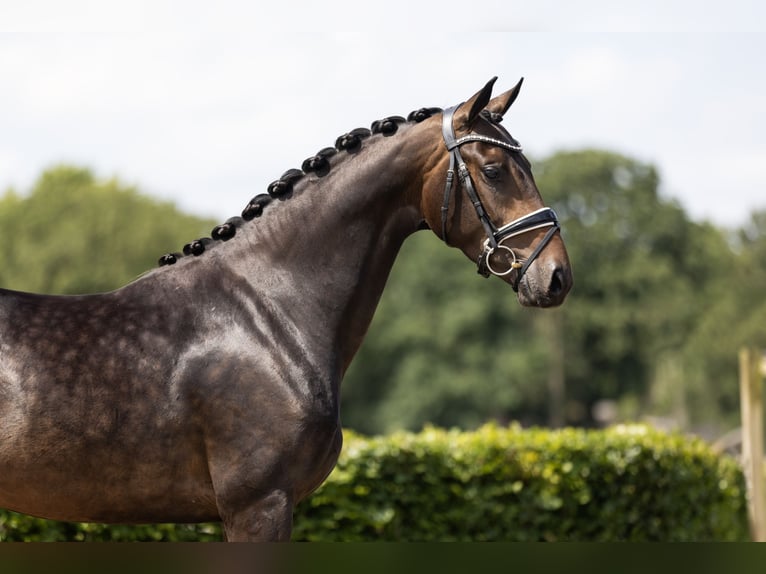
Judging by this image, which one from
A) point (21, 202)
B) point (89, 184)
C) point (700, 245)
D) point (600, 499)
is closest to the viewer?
point (600, 499)

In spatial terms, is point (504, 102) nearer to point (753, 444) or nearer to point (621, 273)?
point (753, 444)

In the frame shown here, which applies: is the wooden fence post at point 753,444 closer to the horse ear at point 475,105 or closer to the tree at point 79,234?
the horse ear at point 475,105

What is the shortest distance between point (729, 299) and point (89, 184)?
28.2 metres

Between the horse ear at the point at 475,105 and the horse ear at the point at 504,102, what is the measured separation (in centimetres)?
16

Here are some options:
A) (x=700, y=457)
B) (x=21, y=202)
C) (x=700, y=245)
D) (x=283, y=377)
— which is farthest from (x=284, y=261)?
(x=700, y=245)

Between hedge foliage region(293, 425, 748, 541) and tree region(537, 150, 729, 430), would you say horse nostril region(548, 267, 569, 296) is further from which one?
tree region(537, 150, 729, 430)

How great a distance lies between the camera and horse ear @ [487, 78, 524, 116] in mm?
4062

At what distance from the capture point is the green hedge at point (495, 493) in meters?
7.37

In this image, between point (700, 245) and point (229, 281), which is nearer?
point (229, 281)

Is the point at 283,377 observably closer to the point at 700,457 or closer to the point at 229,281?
the point at 229,281

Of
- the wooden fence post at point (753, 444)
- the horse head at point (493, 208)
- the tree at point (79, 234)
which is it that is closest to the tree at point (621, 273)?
the tree at point (79, 234)

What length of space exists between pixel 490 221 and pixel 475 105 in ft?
1.56

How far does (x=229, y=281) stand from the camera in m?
3.88

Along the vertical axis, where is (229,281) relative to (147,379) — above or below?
above
